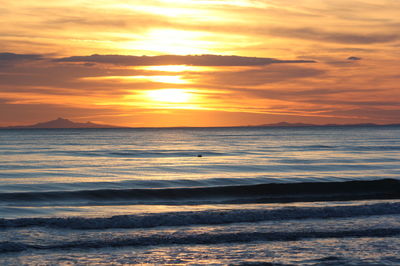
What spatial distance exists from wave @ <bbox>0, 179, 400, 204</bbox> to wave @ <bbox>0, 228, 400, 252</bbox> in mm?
7906

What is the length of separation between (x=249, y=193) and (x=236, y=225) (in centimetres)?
1035

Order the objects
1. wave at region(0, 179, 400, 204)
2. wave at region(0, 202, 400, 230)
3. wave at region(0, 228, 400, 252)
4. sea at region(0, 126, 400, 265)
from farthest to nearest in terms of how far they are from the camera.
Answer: wave at region(0, 179, 400, 204) < wave at region(0, 202, 400, 230) < wave at region(0, 228, 400, 252) < sea at region(0, 126, 400, 265)

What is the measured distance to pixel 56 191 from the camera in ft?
79.4

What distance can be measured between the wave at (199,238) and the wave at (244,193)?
791 centimetres

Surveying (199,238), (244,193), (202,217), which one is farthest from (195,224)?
(244,193)

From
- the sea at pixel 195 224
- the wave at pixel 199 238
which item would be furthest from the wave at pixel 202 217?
the wave at pixel 199 238

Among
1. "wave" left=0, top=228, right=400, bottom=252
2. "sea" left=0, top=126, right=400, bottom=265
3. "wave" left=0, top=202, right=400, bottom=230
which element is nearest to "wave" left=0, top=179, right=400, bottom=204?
"sea" left=0, top=126, right=400, bottom=265

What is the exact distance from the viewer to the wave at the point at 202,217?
565 inches

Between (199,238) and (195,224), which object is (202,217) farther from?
(199,238)

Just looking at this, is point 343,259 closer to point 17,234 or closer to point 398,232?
point 398,232

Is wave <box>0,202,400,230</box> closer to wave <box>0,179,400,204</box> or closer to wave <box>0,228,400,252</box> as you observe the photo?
wave <box>0,228,400,252</box>

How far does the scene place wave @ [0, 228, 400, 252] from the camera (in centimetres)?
1181

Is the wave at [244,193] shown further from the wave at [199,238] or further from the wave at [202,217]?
the wave at [199,238]

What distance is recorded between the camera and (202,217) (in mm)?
15656
